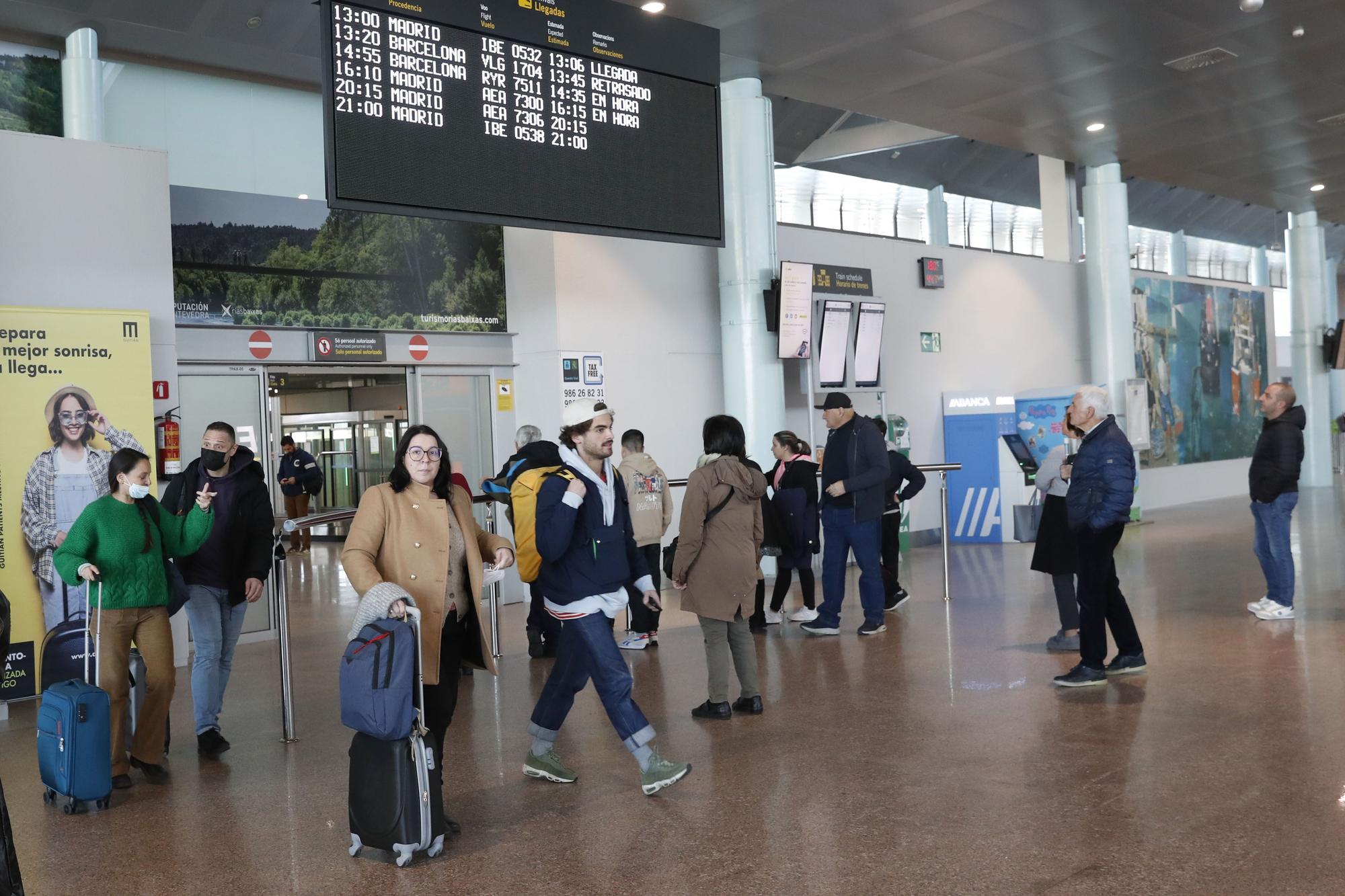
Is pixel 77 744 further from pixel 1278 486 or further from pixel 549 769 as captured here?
pixel 1278 486

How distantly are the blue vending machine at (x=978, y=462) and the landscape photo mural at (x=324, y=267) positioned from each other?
20.3ft

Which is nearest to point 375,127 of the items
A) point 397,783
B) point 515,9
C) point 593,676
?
point 515,9

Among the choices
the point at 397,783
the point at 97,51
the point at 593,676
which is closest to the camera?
the point at 397,783

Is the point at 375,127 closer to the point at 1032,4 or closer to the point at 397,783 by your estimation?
the point at 397,783

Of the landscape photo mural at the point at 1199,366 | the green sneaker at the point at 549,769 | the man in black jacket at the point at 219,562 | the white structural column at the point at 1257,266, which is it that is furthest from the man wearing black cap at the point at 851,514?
the white structural column at the point at 1257,266

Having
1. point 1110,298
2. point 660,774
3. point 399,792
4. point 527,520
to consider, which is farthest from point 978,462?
point 399,792

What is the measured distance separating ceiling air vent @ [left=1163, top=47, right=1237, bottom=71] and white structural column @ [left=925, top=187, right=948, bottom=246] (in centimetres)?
1165

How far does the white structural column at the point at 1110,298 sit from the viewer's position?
1625 centimetres

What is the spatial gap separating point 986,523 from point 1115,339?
4068mm

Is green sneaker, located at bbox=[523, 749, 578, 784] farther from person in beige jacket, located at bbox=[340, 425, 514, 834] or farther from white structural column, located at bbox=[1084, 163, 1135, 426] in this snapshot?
white structural column, located at bbox=[1084, 163, 1135, 426]

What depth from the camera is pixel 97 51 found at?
30.9 ft

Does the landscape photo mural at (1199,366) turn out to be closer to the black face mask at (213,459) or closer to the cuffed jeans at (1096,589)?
the cuffed jeans at (1096,589)

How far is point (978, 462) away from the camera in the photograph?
14188 millimetres

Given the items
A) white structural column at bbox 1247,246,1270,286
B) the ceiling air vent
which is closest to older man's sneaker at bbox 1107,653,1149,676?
the ceiling air vent
